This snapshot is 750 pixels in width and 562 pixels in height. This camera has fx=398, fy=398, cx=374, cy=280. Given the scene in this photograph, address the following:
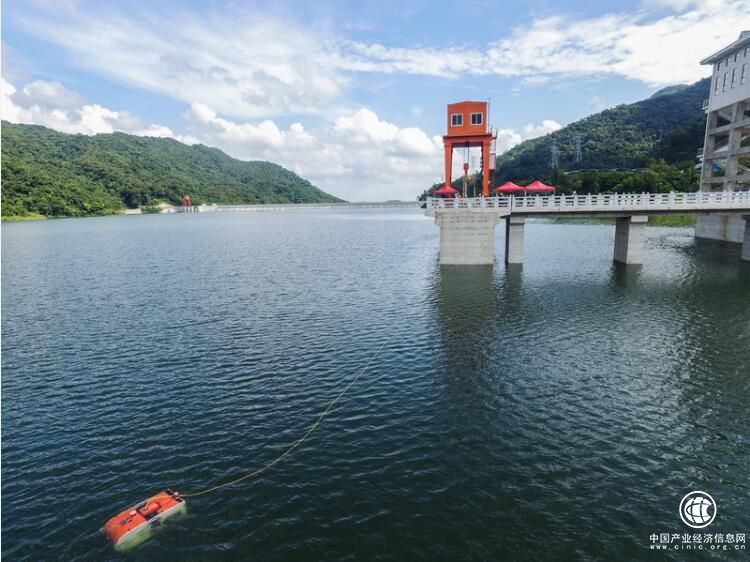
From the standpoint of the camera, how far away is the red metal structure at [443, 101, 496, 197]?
53500 millimetres

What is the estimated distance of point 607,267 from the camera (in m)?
54.5

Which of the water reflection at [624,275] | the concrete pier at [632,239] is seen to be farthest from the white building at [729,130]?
the water reflection at [624,275]

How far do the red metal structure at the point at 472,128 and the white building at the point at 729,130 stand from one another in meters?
44.0

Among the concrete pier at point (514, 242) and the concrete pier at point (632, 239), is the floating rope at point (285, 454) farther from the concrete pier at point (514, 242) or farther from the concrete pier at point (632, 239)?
the concrete pier at point (632, 239)

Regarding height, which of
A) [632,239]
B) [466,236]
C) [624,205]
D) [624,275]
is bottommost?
[624,275]

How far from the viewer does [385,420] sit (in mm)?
19297

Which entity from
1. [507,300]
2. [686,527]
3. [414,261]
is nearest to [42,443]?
[686,527]

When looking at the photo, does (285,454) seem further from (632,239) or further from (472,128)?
(632,239)

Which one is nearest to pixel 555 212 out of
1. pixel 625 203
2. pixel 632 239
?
pixel 625 203

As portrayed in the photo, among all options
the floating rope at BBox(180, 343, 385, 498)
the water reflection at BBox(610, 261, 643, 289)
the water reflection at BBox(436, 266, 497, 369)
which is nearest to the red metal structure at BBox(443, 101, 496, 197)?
the water reflection at BBox(436, 266, 497, 369)

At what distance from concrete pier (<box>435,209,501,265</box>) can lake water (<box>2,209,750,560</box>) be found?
11.8 metres

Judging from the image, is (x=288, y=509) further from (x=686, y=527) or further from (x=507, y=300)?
(x=507, y=300)

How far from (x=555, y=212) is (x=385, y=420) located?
134 ft

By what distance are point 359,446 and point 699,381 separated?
19282 mm
